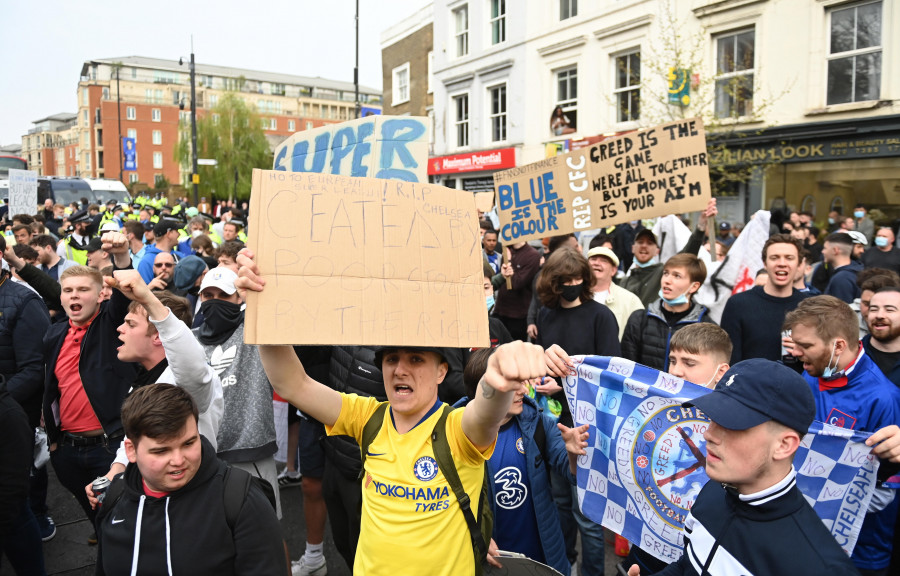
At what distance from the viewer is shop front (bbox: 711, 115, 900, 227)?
1303cm

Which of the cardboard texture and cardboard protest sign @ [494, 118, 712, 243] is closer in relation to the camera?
cardboard protest sign @ [494, 118, 712, 243]

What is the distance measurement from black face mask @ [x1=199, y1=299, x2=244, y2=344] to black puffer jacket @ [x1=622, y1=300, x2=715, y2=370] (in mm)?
2660

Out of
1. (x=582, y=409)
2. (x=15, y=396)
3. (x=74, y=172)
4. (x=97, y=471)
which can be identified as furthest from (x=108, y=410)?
(x=74, y=172)

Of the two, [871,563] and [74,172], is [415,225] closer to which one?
[871,563]

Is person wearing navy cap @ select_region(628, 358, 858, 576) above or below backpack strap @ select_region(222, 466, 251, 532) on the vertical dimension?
above

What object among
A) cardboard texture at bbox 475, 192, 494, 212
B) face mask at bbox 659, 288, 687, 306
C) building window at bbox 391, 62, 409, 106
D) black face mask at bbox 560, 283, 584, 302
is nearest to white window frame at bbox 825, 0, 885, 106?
cardboard texture at bbox 475, 192, 494, 212

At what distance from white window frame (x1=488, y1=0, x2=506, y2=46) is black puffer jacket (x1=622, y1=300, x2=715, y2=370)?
19.5 meters

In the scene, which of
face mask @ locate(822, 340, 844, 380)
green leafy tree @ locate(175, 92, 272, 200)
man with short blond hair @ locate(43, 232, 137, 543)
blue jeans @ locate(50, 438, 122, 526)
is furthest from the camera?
green leafy tree @ locate(175, 92, 272, 200)

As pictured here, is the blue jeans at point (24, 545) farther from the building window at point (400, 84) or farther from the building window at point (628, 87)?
the building window at point (400, 84)

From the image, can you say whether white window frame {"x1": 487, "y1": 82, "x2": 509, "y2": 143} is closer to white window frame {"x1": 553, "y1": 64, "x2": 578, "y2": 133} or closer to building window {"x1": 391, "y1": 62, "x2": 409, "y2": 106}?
white window frame {"x1": 553, "y1": 64, "x2": 578, "y2": 133}

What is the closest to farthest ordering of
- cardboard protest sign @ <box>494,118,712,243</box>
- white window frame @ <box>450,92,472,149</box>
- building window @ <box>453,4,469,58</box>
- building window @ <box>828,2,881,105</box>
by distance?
cardboard protest sign @ <box>494,118,712,243</box>, building window @ <box>828,2,881,105</box>, building window @ <box>453,4,469,58</box>, white window frame @ <box>450,92,472,149</box>

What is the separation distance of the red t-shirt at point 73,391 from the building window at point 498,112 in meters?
19.7

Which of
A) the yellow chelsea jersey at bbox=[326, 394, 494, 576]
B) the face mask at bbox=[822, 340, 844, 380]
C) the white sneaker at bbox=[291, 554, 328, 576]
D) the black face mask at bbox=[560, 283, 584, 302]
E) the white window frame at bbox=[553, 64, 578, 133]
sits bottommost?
the white sneaker at bbox=[291, 554, 328, 576]

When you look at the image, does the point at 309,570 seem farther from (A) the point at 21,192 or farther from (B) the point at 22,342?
(A) the point at 21,192
